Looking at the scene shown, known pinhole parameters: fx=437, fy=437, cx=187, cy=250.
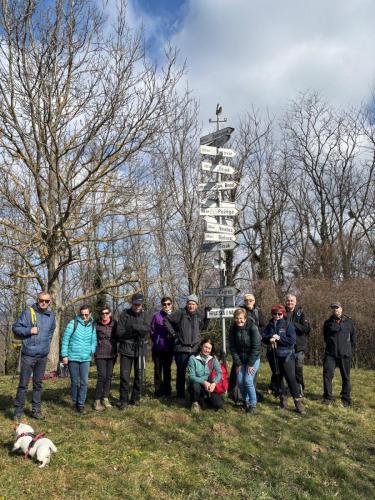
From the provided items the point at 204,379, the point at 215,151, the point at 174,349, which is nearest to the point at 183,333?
the point at 174,349

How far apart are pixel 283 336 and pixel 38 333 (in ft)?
12.8

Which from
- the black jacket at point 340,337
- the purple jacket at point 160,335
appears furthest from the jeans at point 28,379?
the black jacket at point 340,337

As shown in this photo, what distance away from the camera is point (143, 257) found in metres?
20.2

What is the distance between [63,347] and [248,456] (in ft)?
10.0

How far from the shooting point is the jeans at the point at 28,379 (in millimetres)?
6113

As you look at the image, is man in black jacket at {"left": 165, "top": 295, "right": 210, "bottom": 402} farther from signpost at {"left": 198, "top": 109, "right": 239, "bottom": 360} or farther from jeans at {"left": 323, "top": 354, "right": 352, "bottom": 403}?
jeans at {"left": 323, "top": 354, "right": 352, "bottom": 403}

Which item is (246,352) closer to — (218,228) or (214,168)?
(218,228)

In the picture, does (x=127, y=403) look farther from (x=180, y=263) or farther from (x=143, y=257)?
(x=143, y=257)

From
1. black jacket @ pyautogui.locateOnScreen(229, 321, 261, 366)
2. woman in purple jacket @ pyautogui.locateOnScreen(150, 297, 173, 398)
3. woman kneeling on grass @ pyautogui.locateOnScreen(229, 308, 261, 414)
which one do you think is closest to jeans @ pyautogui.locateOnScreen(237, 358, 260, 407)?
woman kneeling on grass @ pyautogui.locateOnScreen(229, 308, 261, 414)

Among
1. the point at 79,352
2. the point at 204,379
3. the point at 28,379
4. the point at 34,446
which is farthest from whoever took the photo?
the point at 204,379

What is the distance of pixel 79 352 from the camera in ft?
21.8

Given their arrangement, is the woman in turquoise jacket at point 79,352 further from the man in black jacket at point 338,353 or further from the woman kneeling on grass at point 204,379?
the man in black jacket at point 338,353

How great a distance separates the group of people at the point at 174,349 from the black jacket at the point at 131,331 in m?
0.02

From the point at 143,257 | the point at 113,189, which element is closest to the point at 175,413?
the point at 113,189
